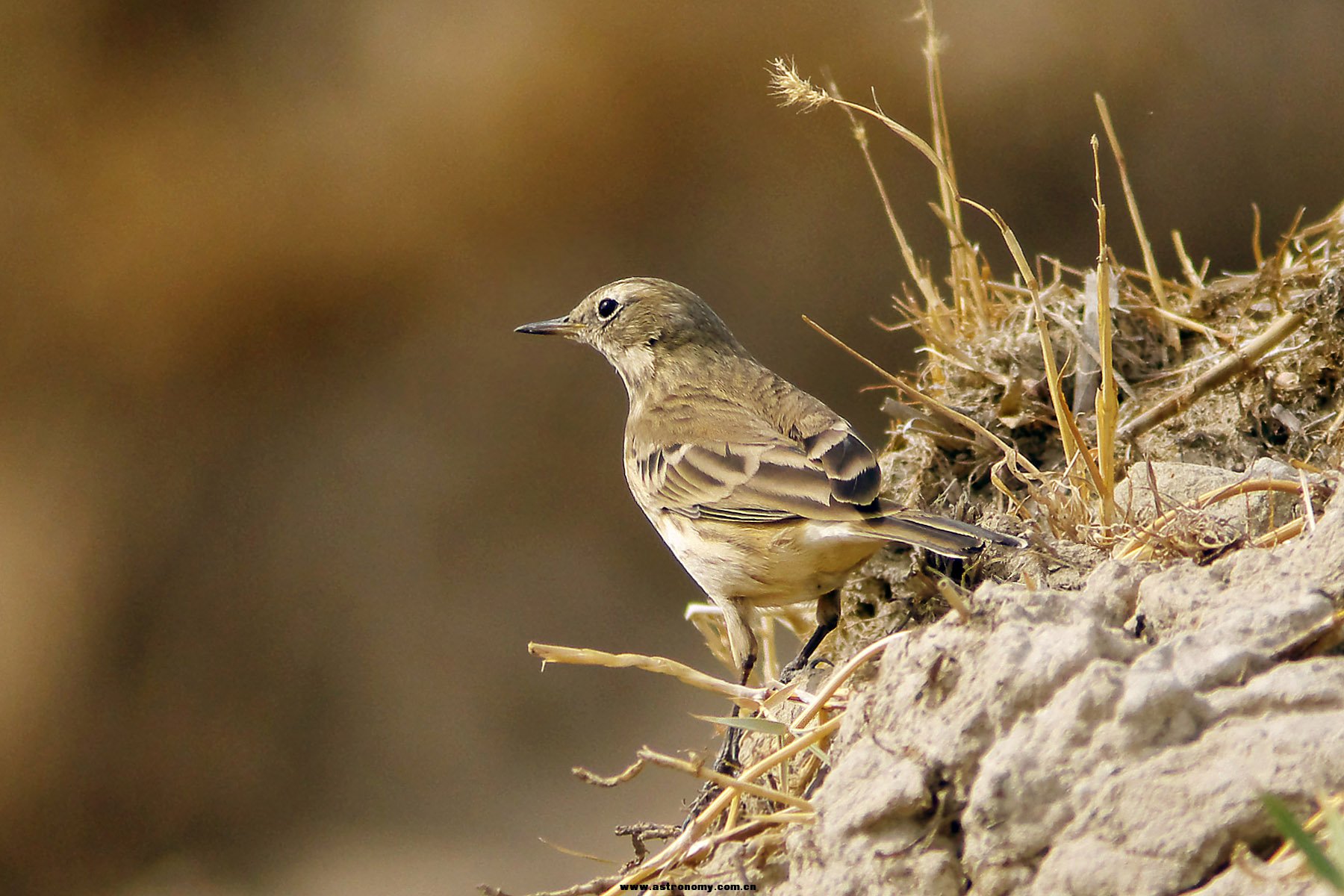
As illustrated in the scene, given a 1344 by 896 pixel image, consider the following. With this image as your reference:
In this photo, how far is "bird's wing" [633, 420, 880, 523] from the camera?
3523 millimetres

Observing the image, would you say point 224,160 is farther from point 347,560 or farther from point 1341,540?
point 1341,540

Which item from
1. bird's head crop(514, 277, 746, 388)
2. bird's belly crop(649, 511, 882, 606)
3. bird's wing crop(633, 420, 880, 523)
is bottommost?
bird's belly crop(649, 511, 882, 606)

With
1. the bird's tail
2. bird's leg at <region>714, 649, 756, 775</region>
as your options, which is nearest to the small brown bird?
the bird's tail

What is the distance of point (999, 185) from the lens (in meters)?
9.95

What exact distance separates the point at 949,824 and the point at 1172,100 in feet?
28.0

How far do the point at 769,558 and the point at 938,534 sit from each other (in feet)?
2.10

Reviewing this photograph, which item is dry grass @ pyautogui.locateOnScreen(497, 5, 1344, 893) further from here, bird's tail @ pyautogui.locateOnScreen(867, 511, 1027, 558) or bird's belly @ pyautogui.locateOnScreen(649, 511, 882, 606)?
bird's belly @ pyautogui.locateOnScreen(649, 511, 882, 606)

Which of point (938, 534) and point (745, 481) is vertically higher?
point (745, 481)

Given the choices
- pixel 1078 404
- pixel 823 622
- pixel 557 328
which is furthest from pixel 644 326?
pixel 1078 404

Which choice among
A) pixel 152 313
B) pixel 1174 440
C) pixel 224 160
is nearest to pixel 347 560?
pixel 152 313

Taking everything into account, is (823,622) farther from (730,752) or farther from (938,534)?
(938,534)

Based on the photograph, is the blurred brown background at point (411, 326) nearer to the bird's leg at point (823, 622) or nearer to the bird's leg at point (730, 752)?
the bird's leg at point (823, 622)

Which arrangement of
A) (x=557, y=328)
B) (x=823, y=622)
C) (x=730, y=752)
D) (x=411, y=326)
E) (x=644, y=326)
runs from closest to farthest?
1. (x=730, y=752)
2. (x=823, y=622)
3. (x=644, y=326)
4. (x=557, y=328)
5. (x=411, y=326)

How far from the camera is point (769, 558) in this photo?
3.69 m
